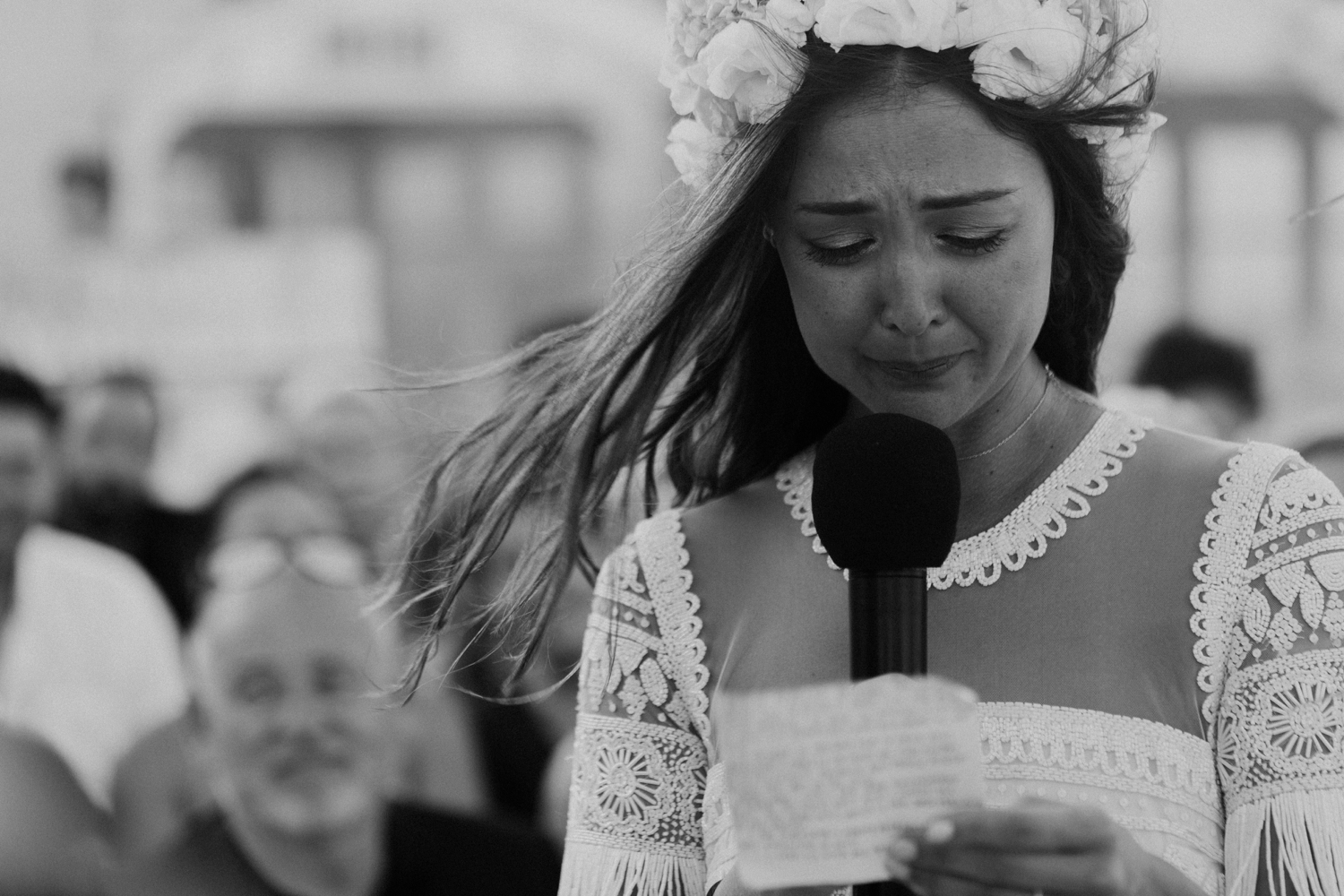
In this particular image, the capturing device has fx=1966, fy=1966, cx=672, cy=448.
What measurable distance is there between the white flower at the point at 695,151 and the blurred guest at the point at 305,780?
5.89 feet

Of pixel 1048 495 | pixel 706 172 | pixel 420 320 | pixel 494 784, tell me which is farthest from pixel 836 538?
pixel 420 320

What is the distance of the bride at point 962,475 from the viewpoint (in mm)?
1818

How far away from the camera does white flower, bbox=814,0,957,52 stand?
185 centimetres

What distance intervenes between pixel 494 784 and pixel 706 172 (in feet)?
10.8

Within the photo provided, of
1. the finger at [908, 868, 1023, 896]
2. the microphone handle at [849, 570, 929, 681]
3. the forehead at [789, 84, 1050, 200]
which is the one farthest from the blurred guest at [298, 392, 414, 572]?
the finger at [908, 868, 1023, 896]

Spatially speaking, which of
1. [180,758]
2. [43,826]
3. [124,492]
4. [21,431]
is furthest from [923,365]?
[124,492]

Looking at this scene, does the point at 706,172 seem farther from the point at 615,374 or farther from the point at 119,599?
the point at 119,599

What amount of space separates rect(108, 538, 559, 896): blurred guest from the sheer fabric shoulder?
81.9 inches

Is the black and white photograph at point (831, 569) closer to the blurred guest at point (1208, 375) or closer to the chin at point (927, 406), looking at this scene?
the chin at point (927, 406)

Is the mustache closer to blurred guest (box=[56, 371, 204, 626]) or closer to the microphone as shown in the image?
blurred guest (box=[56, 371, 204, 626])

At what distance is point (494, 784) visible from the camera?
201 inches

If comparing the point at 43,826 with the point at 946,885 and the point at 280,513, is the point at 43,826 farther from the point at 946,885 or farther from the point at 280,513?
the point at 280,513

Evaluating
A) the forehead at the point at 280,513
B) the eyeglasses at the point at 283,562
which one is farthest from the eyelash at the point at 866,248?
the forehead at the point at 280,513

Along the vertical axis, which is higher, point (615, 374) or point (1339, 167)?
point (1339, 167)
